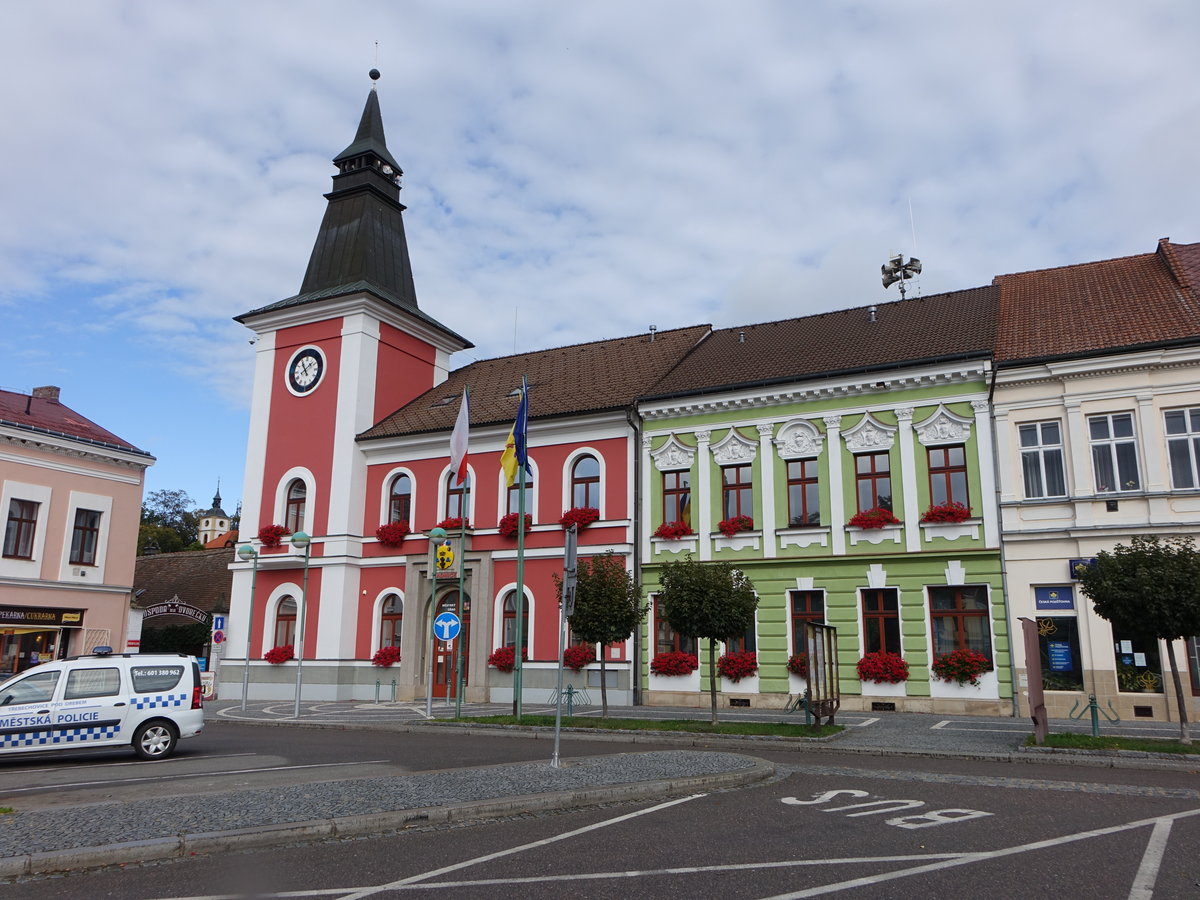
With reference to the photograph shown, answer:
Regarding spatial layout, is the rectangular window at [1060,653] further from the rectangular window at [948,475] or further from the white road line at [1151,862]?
the white road line at [1151,862]

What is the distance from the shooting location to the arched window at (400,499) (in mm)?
31781

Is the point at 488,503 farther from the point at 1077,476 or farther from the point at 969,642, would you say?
the point at 1077,476

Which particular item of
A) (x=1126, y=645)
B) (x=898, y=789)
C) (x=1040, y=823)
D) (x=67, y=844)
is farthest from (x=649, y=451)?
(x=67, y=844)

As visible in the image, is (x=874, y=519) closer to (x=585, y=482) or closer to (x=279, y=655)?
(x=585, y=482)

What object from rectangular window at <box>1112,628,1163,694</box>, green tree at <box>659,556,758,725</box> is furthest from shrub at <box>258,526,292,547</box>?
rectangular window at <box>1112,628,1163,694</box>

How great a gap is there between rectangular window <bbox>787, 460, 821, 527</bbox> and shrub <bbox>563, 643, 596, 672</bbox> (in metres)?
7.03

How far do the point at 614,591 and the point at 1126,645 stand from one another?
11.8m

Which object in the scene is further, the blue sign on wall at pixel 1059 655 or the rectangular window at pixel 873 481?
the rectangular window at pixel 873 481

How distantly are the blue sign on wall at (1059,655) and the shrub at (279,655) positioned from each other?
23.8 m

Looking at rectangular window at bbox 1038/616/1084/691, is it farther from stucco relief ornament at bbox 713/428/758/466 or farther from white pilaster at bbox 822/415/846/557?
stucco relief ornament at bbox 713/428/758/466

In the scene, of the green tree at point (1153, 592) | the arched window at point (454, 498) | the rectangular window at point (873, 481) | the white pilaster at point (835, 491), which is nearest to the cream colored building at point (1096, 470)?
the rectangular window at point (873, 481)

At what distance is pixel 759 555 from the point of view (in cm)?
2544

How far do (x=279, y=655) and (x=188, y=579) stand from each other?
1726 cm

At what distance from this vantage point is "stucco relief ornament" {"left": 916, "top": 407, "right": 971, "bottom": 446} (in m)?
23.3
